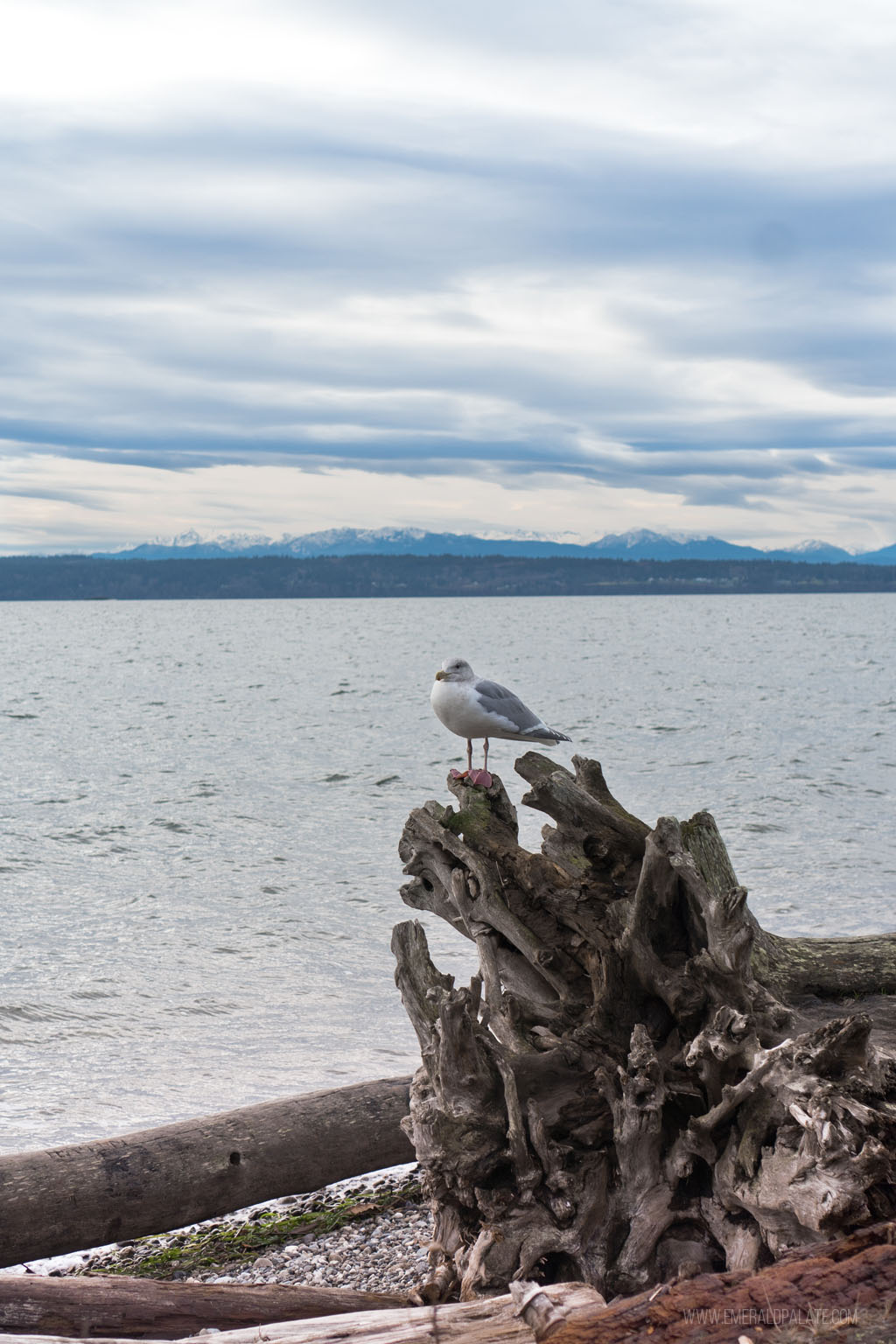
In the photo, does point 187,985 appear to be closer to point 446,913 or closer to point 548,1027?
point 446,913

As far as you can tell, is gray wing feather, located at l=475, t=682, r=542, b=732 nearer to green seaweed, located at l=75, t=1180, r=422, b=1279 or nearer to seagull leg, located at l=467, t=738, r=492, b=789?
seagull leg, located at l=467, t=738, r=492, b=789

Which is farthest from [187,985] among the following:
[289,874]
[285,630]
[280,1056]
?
[285,630]

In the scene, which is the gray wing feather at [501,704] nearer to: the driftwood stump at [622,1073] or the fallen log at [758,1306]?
the driftwood stump at [622,1073]

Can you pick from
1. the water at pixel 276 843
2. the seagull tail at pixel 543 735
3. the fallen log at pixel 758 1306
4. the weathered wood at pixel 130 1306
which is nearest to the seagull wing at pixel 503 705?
the seagull tail at pixel 543 735

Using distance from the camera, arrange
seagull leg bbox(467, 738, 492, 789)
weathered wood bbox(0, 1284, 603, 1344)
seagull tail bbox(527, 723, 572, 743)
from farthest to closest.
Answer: seagull tail bbox(527, 723, 572, 743)
seagull leg bbox(467, 738, 492, 789)
weathered wood bbox(0, 1284, 603, 1344)

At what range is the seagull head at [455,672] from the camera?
902 centimetres

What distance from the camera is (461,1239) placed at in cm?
491

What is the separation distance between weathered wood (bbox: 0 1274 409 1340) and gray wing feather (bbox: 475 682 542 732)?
498cm

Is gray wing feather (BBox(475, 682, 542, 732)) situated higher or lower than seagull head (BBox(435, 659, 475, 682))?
lower

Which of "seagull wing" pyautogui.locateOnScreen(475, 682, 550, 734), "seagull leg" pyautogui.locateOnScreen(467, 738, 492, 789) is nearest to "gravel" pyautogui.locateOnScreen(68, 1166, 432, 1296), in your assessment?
"seagull leg" pyautogui.locateOnScreen(467, 738, 492, 789)

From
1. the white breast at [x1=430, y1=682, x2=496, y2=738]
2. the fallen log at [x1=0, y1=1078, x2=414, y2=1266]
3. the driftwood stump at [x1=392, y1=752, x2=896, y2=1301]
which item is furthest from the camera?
the white breast at [x1=430, y1=682, x2=496, y2=738]

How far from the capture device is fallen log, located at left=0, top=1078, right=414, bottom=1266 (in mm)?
5758

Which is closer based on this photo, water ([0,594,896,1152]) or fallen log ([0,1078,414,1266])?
fallen log ([0,1078,414,1266])

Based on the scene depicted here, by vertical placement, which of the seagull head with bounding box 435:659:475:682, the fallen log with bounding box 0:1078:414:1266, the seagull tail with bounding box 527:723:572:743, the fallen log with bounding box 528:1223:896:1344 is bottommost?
the fallen log with bounding box 0:1078:414:1266
